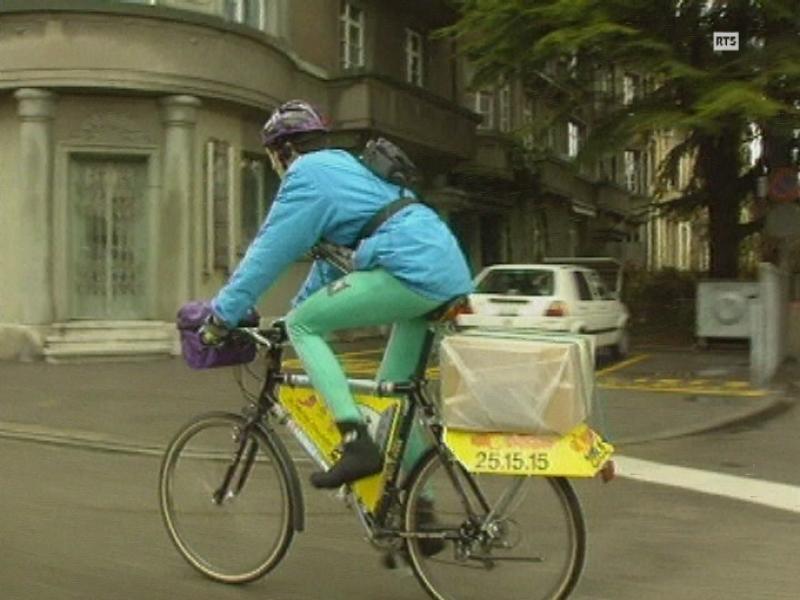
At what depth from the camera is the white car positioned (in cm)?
1488

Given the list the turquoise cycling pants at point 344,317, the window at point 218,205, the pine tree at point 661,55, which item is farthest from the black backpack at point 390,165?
the window at point 218,205

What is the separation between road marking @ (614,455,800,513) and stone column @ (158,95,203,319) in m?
9.84

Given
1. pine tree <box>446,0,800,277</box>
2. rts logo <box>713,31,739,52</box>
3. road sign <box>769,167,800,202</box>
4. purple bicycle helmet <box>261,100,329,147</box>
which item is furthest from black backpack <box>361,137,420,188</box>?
rts logo <box>713,31,739,52</box>

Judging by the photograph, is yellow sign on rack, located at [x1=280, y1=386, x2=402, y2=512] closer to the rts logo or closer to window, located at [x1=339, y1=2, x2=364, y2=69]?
the rts logo

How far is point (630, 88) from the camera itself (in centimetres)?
1725

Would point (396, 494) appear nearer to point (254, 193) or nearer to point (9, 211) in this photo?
point (9, 211)

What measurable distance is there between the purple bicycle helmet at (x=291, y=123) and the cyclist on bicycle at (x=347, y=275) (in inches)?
0.6

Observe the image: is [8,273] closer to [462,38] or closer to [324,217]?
[462,38]

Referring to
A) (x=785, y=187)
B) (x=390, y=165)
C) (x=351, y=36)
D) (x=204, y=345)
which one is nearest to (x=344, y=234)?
(x=390, y=165)

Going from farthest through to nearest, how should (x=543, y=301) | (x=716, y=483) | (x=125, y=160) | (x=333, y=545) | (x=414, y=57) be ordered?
(x=414, y=57)
(x=125, y=160)
(x=543, y=301)
(x=716, y=483)
(x=333, y=545)

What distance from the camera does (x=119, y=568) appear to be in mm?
5113

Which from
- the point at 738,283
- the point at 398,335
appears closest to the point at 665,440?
the point at 398,335

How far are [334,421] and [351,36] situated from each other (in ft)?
61.1

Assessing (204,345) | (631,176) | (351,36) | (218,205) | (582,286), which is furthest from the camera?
(631,176)
